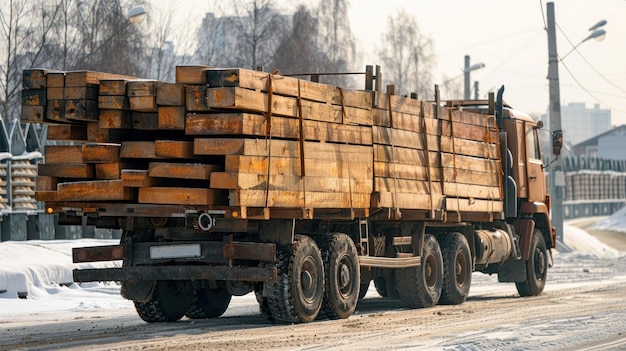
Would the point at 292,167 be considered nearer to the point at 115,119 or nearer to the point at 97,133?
the point at 115,119

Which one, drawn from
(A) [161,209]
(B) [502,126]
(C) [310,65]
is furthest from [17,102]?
(A) [161,209]

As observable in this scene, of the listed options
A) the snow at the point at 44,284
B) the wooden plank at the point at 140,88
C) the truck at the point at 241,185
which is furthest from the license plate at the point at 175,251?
the snow at the point at 44,284

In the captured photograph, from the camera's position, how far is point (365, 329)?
1382 centimetres

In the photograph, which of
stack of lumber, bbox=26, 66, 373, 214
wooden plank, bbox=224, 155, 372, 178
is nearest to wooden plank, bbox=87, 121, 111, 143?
stack of lumber, bbox=26, 66, 373, 214

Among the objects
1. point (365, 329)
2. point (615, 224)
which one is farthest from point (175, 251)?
point (615, 224)

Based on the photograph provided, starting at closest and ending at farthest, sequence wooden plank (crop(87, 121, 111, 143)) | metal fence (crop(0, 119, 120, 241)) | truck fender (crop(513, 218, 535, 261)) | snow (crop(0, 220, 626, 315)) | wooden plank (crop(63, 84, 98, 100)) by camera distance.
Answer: wooden plank (crop(63, 84, 98, 100)), wooden plank (crop(87, 121, 111, 143)), snow (crop(0, 220, 626, 315)), truck fender (crop(513, 218, 535, 261)), metal fence (crop(0, 119, 120, 241))

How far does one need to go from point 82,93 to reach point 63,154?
0.83 metres

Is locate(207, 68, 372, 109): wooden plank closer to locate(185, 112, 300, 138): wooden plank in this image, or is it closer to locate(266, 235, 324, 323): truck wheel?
locate(185, 112, 300, 138): wooden plank

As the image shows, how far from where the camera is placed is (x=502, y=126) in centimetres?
2128

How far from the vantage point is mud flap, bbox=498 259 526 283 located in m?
21.6

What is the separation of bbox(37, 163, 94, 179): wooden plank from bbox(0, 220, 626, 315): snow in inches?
124

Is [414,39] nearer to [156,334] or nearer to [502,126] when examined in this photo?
[502,126]

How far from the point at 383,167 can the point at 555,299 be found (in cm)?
497

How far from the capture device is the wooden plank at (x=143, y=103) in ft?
43.9
